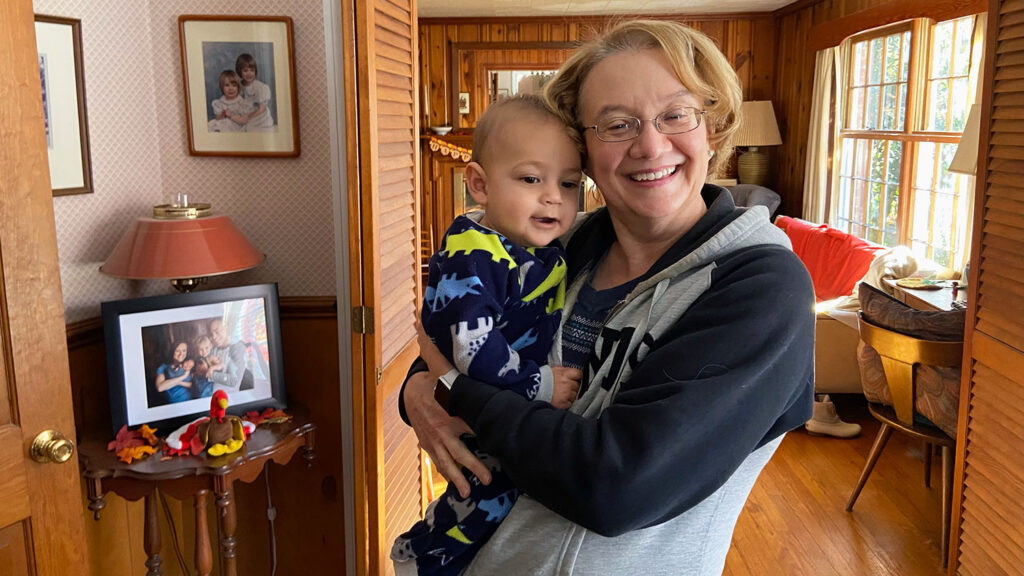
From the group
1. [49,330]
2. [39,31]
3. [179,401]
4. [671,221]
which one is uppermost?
[39,31]

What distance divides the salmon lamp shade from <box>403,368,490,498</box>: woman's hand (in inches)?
42.9

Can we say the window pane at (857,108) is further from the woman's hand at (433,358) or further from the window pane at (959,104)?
the woman's hand at (433,358)

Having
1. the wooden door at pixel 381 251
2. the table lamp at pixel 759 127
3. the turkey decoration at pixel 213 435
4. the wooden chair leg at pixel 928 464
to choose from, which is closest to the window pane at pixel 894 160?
the table lamp at pixel 759 127

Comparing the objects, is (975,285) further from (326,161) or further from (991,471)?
(326,161)

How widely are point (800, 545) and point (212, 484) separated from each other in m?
2.41

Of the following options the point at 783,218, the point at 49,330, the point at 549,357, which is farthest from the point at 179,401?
the point at 783,218

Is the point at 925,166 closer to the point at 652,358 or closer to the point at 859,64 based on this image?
the point at 859,64

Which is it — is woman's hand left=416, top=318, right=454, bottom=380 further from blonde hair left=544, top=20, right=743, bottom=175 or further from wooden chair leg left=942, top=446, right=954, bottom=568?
wooden chair leg left=942, top=446, right=954, bottom=568

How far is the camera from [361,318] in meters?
2.23

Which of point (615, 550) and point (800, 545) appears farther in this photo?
point (800, 545)

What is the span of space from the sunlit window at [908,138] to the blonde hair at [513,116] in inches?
164

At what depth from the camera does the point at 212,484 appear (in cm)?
217

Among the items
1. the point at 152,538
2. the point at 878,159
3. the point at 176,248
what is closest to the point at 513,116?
the point at 176,248

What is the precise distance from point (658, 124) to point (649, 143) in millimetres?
35
